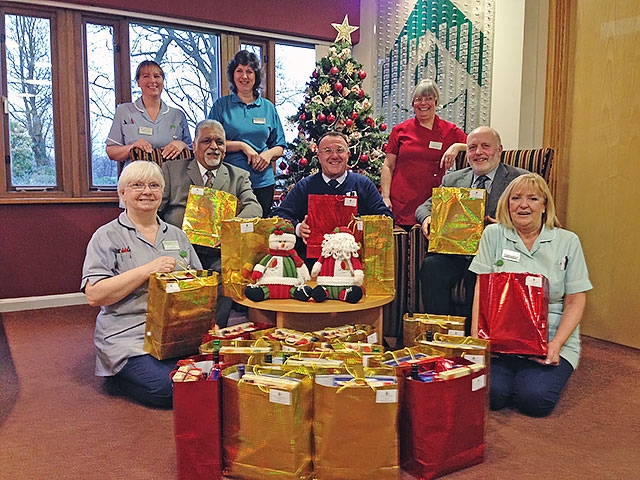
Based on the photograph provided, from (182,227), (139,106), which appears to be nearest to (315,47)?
(139,106)

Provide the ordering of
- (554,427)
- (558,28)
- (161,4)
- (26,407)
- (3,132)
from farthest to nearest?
(161,4), (3,132), (558,28), (26,407), (554,427)

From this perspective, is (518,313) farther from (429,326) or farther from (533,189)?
(533,189)

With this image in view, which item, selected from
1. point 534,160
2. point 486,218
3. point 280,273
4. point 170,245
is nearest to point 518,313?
point 486,218

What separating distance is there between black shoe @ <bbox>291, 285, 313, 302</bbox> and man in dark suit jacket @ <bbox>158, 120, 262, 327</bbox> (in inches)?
33.1

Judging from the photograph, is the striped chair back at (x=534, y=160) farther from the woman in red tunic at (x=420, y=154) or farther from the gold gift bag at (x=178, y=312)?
the gold gift bag at (x=178, y=312)

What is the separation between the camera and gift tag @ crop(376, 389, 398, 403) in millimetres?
1787

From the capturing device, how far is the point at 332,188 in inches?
133

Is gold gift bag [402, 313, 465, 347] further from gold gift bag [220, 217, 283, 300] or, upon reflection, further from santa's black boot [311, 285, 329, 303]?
gold gift bag [220, 217, 283, 300]

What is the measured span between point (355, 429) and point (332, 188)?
1801 millimetres

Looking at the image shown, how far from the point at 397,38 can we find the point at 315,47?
2.53 ft

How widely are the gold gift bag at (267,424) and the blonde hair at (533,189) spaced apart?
1.29m

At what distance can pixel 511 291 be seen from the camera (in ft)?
8.05

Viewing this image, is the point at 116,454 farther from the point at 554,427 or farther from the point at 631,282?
the point at 631,282

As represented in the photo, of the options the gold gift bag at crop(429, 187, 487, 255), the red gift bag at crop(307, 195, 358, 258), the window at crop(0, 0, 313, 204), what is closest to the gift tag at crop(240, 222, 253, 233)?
the red gift bag at crop(307, 195, 358, 258)
